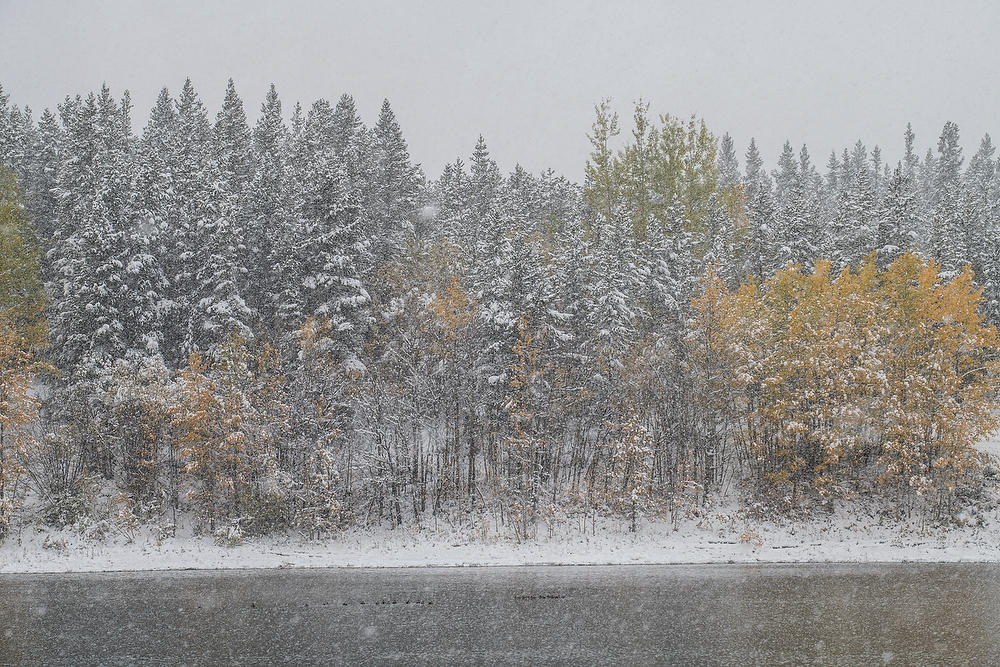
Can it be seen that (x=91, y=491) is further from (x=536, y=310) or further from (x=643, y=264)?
(x=643, y=264)

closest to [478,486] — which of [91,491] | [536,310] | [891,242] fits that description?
[536,310]

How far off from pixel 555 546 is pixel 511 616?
20.6 ft

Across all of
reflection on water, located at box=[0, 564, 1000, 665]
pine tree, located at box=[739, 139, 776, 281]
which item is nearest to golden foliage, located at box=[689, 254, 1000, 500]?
reflection on water, located at box=[0, 564, 1000, 665]

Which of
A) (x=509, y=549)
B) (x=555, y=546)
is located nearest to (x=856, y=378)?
(x=555, y=546)

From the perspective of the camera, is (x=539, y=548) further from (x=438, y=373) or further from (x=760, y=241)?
(x=760, y=241)

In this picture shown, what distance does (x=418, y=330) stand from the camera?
88.5 ft

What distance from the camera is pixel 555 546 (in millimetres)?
18797

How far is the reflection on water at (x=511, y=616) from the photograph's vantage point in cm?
1088

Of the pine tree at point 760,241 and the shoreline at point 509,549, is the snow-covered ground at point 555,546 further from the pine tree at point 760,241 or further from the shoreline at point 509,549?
the pine tree at point 760,241

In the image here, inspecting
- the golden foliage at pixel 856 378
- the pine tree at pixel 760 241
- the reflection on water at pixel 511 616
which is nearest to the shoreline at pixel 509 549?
the reflection on water at pixel 511 616

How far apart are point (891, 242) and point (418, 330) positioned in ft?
81.1

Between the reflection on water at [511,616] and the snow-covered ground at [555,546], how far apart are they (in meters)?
1.04

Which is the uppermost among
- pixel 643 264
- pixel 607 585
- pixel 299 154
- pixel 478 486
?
pixel 299 154

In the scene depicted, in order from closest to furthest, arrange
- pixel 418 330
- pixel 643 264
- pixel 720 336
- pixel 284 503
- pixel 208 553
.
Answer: pixel 208 553 < pixel 284 503 < pixel 720 336 < pixel 418 330 < pixel 643 264
